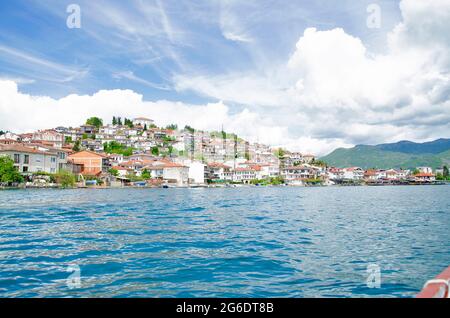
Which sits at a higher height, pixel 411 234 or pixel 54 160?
pixel 54 160

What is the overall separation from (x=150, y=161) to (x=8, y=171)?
5109 centimetres

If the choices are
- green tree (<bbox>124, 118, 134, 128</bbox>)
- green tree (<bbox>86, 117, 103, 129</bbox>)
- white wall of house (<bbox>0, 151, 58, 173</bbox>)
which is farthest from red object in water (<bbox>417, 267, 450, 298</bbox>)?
green tree (<bbox>124, 118, 134, 128</bbox>)

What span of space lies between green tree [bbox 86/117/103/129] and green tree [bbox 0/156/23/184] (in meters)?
83.5

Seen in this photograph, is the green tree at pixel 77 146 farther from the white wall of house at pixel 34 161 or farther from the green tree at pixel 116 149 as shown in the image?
the white wall of house at pixel 34 161

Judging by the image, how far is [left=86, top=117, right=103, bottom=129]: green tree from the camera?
13898cm

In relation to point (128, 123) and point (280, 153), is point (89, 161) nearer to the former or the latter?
point (128, 123)

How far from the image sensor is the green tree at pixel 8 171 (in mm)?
53328

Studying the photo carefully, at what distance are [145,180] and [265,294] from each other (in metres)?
82.6

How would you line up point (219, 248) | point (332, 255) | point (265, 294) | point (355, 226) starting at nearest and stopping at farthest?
1. point (265, 294)
2. point (332, 255)
3. point (219, 248)
4. point (355, 226)

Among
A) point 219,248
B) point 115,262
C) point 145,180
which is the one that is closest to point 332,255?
point 219,248

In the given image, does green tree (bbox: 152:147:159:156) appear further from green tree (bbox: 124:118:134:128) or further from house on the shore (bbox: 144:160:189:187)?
house on the shore (bbox: 144:160:189:187)

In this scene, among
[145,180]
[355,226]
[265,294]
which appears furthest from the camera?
[145,180]
